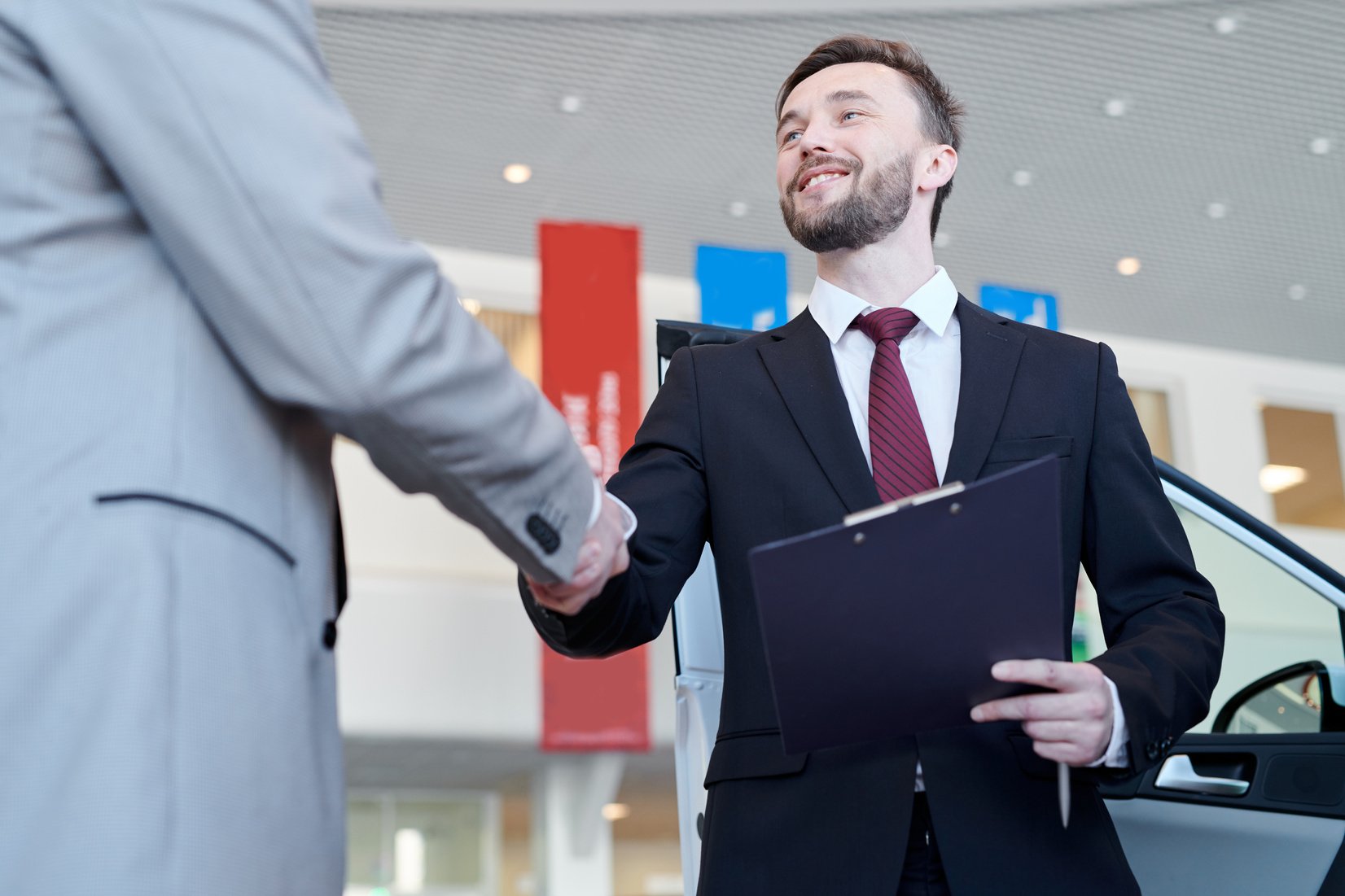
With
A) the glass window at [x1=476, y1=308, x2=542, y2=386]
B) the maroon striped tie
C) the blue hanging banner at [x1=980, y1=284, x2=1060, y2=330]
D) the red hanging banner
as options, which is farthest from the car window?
the glass window at [x1=476, y1=308, x2=542, y2=386]

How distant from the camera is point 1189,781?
7.16ft

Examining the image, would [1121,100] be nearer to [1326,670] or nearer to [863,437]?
[1326,670]

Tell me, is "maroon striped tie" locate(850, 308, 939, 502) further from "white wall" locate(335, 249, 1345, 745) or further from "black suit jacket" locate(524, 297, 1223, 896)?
"white wall" locate(335, 249, 1345, 745)

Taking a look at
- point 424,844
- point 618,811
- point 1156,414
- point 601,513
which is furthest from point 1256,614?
point 618,811

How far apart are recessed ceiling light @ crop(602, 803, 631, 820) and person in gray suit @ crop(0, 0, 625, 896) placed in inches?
497

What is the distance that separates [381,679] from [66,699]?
342 inches

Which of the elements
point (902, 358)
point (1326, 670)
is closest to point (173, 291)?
point (902, 358)

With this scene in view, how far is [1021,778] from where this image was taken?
1.46 meters

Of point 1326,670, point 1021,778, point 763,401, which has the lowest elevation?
point 1021,778

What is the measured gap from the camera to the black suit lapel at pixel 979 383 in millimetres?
1625

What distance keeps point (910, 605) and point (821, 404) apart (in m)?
0.51

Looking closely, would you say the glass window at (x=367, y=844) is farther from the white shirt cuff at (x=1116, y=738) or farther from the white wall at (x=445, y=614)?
the white shirt cuff at (x=1116, y=738)

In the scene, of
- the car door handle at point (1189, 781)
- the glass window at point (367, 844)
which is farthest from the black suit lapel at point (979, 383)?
the glass window at point (367, 844)

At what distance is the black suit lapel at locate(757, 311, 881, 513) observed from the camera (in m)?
1.62
